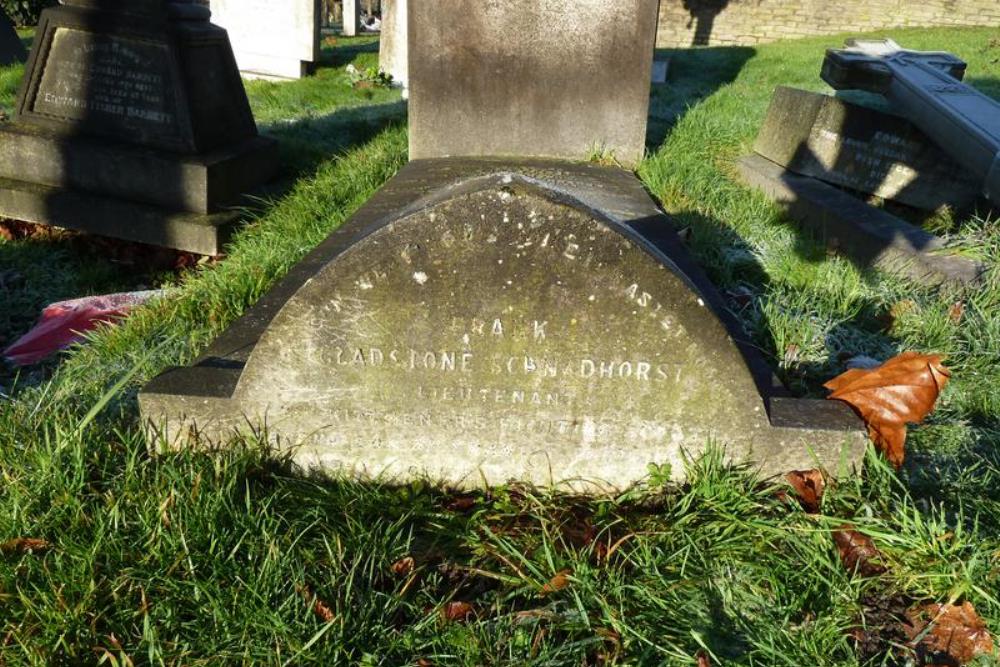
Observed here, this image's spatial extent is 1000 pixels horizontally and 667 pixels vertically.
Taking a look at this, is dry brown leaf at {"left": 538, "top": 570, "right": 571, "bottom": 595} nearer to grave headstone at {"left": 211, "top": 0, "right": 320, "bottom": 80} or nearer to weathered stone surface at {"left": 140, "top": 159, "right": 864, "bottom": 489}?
weathered stone surface at {"left": 140, "top": 159, "right": 864, "bottom": 489}

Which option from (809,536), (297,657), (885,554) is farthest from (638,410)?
(297,657)

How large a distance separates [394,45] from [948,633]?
8709mm

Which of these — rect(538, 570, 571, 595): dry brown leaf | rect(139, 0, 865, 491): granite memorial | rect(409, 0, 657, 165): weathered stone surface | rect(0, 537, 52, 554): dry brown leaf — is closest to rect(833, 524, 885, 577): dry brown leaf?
rect(139, 0, 865, 491): granite memorial

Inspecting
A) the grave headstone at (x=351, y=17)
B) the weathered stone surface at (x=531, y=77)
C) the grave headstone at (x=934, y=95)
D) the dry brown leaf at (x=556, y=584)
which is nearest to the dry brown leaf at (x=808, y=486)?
the dry brown leaf at (x=556, y=584)

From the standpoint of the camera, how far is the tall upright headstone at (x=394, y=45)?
28.9ft

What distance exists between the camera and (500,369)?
2.07 m

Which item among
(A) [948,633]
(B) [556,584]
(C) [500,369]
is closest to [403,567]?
(B) [556,584]

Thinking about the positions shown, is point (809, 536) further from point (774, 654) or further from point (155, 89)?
point (155, 89)

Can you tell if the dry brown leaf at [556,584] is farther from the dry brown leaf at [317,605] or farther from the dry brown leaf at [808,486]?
the dry brown leaf at [808,486]

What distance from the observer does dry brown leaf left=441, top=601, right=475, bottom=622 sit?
1.75 m

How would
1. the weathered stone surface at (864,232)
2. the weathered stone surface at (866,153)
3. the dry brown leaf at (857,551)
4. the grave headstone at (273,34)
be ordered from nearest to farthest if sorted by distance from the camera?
the dry brown leaf at (857,551) < the weathered stone surface at (864,232) < the weathered stone surface at (866,153) < the grave headstone at (273,34)

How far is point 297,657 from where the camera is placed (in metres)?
1.56

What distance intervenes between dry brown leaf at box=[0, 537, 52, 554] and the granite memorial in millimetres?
431

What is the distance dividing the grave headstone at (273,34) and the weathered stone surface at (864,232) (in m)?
6.34
